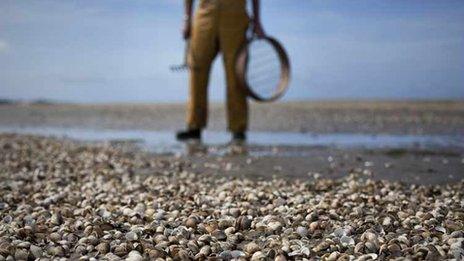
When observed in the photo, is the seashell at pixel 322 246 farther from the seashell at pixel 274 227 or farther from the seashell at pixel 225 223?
the seashell at pixel 225 223

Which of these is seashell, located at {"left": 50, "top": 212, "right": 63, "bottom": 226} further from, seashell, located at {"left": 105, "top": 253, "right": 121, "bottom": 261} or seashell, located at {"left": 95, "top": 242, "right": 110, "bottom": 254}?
seashell, located at {"left": 105, "top": 253, "right": 121, "bottom": 261}

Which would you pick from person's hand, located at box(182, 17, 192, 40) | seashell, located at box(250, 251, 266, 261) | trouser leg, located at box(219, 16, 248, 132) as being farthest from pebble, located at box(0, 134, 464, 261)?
person's hand, located at box(182, 17, 192, 40)

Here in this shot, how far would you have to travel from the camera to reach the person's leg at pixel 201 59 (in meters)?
9.41

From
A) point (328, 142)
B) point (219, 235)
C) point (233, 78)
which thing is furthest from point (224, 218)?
point (328, 142)

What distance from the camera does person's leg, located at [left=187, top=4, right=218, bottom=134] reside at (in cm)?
941

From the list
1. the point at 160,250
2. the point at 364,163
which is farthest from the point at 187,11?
the point at 160,250

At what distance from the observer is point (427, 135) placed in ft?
38.2

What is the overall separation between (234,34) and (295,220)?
19.7 feet

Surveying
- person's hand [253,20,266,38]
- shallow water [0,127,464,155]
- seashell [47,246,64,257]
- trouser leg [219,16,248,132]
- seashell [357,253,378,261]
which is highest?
person's hand [253,20,266,38]

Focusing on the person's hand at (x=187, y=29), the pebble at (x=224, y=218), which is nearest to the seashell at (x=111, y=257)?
the pebble at (x=224, y=218)

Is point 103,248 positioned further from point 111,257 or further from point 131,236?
point 131,236

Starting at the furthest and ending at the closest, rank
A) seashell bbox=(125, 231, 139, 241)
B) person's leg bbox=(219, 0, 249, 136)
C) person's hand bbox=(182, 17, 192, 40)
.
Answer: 1. person's hand bbox=(182, 17, 192, 40)
2. person's leg bbox=(219, 0, 249, 136)
3. seashell bbox=(125, 231, 139, 241)

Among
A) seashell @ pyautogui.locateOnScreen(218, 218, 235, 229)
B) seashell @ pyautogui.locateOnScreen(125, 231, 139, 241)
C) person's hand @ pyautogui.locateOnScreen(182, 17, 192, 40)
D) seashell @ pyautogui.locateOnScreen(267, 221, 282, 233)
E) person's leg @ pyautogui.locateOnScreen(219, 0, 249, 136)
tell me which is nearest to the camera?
seashell @ pyautogui.locateOnScreen(125, 231, 139, 241)

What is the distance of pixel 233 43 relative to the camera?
9.33 meters
